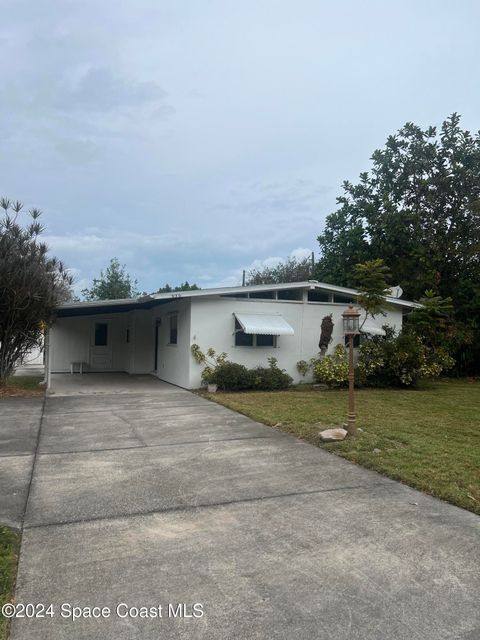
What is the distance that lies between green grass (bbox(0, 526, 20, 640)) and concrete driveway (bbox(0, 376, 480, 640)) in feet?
0.20

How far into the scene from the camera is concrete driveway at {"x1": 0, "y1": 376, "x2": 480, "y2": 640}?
2.76m

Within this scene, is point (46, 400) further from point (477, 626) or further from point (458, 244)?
point (458, 244)

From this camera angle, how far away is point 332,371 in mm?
13797

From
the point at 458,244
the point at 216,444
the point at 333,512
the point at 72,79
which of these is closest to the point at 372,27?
the point at 72,79

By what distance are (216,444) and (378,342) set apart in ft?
30.0

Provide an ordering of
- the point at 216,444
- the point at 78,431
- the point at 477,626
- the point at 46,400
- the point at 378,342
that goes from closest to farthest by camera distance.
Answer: the point at 477,626, the point at 216,444, the point at 78,431, the point at 46,400, the point at 378,342

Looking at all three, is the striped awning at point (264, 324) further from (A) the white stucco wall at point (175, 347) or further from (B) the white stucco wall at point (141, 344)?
(B) the white stucco wall at point (141, 344)

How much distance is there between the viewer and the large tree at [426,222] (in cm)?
2012

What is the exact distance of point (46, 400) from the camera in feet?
38.2

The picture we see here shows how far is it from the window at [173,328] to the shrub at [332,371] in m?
4.37

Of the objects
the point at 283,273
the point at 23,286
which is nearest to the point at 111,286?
the point at 283,273

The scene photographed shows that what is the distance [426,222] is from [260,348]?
449 inches

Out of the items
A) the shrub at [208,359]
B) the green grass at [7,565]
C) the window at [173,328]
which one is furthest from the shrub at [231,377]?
the green grass at [7,565]

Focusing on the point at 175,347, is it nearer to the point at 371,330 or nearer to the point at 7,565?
the point at 371,330
